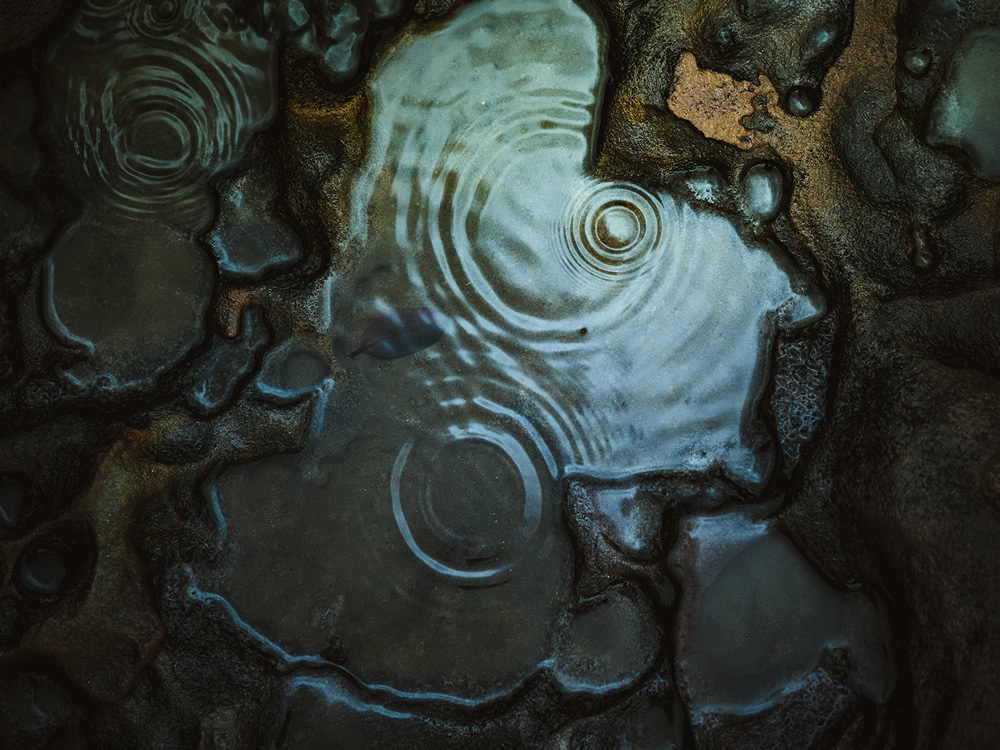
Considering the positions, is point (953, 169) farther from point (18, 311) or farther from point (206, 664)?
point (18, 311)

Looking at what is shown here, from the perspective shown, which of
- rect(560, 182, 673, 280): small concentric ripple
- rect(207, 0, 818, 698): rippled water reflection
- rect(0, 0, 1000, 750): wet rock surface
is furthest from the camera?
rect(560, 182, 673, 280): small concentric ripple

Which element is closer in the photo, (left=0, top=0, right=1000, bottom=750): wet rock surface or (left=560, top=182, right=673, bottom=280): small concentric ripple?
(left=0, top=0, right=1000, bottom=750): wet rock surface

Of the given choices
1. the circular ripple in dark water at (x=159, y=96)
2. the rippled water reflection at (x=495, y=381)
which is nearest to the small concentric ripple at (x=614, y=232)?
the rippled water reflection at (x=495, y=381)

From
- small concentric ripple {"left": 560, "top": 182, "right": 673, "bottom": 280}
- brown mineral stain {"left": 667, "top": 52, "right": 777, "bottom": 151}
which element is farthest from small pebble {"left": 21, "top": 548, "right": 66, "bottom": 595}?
brown mineral stain {"left": 667, "top": 52, "right": 777, "bottom": 151}

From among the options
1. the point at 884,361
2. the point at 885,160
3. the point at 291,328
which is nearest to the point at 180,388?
the point at 291,328

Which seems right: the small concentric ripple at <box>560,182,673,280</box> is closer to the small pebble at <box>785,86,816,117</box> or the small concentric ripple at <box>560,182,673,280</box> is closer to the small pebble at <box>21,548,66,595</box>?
the small pebble at <box>785,86,816,117</box>

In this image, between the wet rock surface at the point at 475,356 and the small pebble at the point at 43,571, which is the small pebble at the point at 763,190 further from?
the small pebble at the point at 43,571
